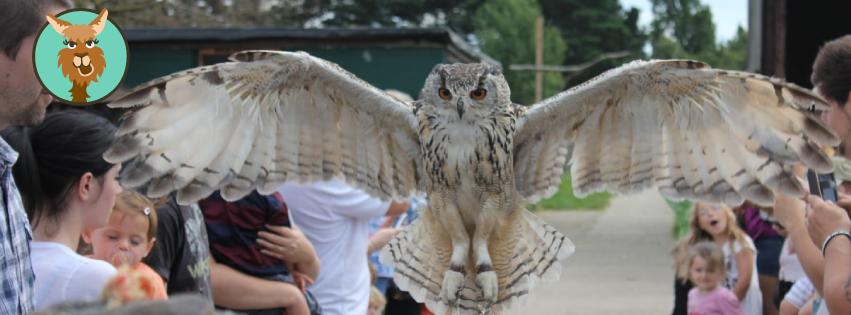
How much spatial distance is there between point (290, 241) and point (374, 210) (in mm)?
697

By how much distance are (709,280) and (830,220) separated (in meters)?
2.52

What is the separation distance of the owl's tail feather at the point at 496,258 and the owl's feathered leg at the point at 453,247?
0.18 feet

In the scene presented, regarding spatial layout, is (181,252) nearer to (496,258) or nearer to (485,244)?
(485,244)

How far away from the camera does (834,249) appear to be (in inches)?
101

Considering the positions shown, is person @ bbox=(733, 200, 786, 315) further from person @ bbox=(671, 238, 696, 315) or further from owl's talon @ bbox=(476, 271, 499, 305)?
owl's talon @ bbox=(476, 271, 499, 305)

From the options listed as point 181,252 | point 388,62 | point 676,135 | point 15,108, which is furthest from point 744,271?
point 388,62

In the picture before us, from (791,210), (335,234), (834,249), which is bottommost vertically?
(335,234)

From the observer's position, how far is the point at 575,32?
50.2m

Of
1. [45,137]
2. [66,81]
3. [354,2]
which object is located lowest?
[45,137]

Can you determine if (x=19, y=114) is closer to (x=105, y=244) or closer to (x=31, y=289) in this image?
(x=31, y=289)

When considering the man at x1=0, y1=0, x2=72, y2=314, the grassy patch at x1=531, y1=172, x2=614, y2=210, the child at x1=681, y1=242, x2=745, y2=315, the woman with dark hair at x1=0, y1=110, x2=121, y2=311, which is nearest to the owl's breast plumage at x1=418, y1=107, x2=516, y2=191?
the woman with dark hair at x1=0, y1=110, x2=121, y2=311

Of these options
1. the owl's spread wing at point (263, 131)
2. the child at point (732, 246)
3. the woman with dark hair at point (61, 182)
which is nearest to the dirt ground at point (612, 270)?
the child at point (732, 246)

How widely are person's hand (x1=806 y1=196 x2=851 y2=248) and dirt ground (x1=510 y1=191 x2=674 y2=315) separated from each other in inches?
211

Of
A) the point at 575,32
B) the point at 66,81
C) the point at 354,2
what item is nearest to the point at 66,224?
the point at 66,81
